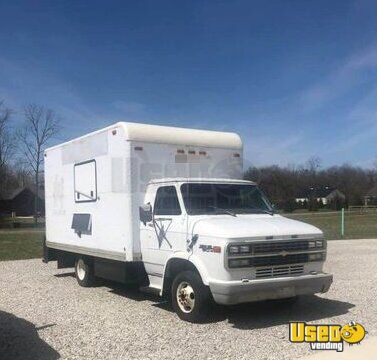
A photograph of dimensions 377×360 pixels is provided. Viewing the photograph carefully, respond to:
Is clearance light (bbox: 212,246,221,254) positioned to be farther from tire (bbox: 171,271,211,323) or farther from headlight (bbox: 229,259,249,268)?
tire (bbox: 171,271,211,323)

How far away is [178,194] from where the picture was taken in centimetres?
897

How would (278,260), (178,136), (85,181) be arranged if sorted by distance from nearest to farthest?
1. (278,260)
2. (178,136)
3. (85,181)

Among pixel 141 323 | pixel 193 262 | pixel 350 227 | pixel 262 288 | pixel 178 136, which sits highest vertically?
pixel 178 136

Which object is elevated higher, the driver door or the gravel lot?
the driver door

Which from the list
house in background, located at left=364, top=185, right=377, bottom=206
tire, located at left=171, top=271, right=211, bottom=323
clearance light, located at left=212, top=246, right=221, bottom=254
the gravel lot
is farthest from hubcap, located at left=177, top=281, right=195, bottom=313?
house in background, located at left=364, top=185, right=377, bottom=206

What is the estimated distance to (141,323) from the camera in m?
8.41

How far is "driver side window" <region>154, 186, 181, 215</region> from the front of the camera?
899cm

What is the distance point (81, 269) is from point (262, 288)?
5.50 m

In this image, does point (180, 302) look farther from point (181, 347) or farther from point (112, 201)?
point (112, 201)

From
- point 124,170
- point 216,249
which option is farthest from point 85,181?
point 216,249

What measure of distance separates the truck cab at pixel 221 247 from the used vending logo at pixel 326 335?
25.3 inches

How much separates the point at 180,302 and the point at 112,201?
262 centimetres

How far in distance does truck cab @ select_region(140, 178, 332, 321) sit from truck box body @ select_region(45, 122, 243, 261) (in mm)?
322

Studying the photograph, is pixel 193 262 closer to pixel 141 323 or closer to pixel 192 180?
pixel 141 323
